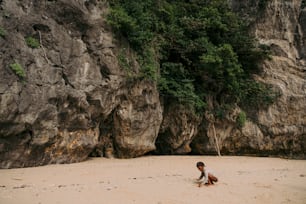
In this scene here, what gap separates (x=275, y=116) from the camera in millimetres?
15961

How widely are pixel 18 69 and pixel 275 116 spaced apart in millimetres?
14061

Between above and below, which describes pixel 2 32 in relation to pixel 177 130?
above

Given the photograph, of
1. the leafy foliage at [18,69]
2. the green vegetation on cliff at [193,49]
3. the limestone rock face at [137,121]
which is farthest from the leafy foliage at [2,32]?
the limestone rock face at [137,121]

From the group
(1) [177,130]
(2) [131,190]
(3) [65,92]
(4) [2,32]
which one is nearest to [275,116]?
(1) [177,130]

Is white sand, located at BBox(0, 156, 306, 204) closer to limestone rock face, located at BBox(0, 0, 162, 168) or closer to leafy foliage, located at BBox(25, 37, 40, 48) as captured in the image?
limestone rock face, located at BBox(0, 0, 162, 168)

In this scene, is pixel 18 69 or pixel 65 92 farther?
pixel 65 92

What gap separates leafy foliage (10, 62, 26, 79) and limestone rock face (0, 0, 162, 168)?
0.34 ft

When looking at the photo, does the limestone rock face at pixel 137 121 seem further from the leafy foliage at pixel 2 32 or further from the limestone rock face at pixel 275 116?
the leafy foliage at pixel 2 32

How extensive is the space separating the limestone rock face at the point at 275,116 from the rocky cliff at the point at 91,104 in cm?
6

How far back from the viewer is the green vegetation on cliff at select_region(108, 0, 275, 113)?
1309 centimetres

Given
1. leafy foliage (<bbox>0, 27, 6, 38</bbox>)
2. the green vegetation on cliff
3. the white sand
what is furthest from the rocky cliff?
the white sand

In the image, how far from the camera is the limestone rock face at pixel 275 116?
612 inches

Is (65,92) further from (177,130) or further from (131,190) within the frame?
(177,130)

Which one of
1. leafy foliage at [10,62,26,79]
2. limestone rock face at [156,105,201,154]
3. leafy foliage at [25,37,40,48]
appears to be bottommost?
limestone rock face at [156,105,201,154]
